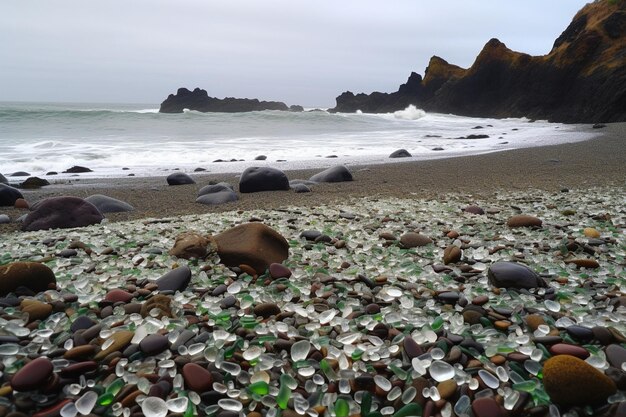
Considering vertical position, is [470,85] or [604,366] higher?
[470,85]

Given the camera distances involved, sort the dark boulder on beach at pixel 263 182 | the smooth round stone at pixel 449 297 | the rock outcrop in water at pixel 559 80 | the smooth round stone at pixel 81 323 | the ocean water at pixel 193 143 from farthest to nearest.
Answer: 1. the rock outcrop in water at pixel 559 80
2. the ocean water at pixel 193 143
3. the dark boulder on beach at pixel 263 182
4. the smooth round stone at pixel 449 297
5. the smooth round stone at pixel 81 323

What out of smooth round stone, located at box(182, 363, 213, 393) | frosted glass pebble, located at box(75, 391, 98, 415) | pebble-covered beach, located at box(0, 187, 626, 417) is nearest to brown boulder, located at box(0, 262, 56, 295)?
pebble-covered beach, located at box(0, 187, 626, 417)

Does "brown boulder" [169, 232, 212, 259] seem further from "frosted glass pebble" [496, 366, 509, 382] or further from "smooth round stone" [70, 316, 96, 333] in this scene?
"frosted glass pebble" [496, 366, 509, 382]

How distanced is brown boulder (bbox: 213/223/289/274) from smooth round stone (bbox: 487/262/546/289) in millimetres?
972

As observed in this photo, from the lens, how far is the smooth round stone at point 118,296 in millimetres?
1647

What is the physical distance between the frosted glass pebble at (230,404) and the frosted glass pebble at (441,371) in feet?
1.75

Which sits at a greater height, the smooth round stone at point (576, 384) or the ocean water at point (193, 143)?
the smooth round stone at point (576, 384)

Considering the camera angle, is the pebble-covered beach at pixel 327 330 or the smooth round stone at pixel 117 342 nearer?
the pebble-covered beach at pixel 327 330

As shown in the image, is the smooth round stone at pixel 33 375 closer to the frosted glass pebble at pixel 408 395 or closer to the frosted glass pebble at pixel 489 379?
the frosted glass pebble at pixel 408 395

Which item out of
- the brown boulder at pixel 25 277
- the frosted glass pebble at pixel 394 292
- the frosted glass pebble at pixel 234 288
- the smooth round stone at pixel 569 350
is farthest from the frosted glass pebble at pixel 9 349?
the smooth round stone at pixel 569 350

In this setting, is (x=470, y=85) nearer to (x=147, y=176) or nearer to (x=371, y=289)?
(x=147, y=176)

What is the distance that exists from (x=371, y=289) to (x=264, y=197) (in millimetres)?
3035

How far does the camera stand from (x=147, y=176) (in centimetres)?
715

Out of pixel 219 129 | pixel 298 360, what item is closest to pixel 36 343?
pixel 298 360
